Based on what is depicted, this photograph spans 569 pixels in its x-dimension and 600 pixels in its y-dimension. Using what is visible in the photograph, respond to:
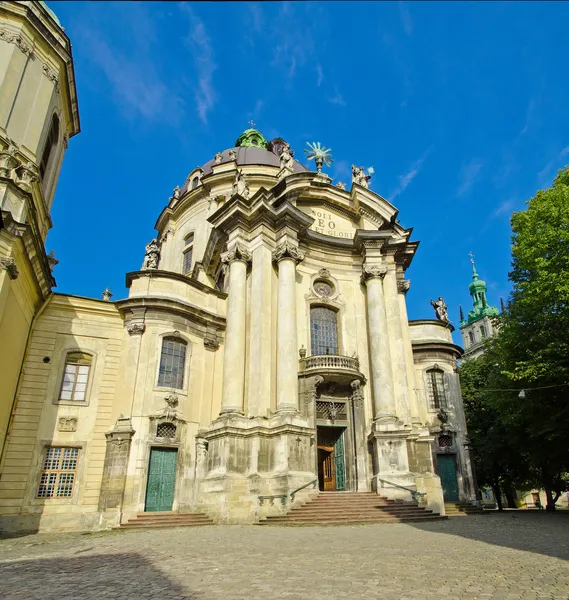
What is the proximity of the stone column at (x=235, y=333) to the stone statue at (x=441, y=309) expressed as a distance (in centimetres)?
1415

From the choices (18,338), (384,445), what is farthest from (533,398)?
(18,338)

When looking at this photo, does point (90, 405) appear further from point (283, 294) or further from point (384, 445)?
point (384, 445)

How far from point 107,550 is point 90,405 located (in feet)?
31.7

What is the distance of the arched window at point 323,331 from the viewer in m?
22.4

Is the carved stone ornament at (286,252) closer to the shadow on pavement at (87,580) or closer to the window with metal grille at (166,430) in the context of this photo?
the window with metal grille at (166,430)

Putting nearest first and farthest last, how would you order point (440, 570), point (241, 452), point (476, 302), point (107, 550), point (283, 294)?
point (440, 570) → point (107, 550) → point (241, 452) → point (283, 294) → point (476, 302)

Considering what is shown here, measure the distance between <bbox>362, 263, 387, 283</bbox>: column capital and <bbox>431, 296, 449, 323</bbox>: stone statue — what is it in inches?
287

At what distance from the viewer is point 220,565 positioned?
24.7 feet

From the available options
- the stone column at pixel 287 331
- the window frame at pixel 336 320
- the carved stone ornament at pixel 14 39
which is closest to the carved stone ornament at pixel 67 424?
the stone column at pixel 287 331

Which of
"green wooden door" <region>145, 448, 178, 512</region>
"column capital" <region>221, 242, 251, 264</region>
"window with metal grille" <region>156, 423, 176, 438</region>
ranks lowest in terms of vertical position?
"green wooden door" <region>145, 448, 178, 512</region>

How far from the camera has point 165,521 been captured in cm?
1595

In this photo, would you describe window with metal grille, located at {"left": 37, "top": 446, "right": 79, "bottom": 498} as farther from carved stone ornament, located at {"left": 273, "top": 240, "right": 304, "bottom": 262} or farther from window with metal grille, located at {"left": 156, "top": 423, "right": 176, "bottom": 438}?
carved stone ornament, located at {"left": 273, "top": 240, "right": 304, "bottom": 262}

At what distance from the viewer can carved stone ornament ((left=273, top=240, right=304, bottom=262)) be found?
21297 millimetres

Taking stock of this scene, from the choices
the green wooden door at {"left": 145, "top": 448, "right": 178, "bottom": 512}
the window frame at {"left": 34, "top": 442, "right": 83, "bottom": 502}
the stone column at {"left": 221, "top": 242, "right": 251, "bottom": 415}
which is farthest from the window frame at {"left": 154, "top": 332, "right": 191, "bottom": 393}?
the window frame at {"left": 34, "top": 442, "right": 83, "bottom": 502}
